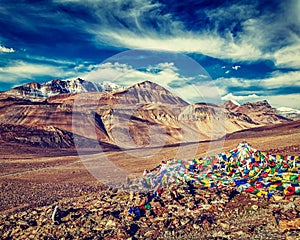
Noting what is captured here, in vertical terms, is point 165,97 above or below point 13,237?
above

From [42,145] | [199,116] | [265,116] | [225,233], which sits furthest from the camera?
[265,116]

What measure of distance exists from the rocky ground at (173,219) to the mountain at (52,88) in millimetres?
120903

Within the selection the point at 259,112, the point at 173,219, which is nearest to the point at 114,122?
the point at 173,219

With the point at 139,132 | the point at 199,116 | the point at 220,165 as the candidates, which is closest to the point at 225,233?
the point at 220,165

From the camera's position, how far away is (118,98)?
103250mm

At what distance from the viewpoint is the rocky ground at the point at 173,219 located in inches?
359

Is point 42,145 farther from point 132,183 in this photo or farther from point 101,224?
point 101,224

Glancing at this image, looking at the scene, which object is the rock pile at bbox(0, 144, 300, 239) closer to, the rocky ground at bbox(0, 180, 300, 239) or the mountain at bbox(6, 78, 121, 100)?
the rocky ground at bbox(0, 180, 300, 239)

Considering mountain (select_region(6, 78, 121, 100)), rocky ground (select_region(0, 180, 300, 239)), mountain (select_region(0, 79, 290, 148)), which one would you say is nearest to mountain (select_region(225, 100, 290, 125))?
mountain (select_region(0, 79, 290, 148))

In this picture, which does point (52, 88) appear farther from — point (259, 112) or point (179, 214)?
point (179, 214)

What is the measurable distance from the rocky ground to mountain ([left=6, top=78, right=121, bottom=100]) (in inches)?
4760

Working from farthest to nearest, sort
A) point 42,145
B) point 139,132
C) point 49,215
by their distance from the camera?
1. point 139,132
2. point 42,145
3. point 49,215

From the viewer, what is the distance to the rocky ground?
911cm

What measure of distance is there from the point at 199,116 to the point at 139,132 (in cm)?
3218
